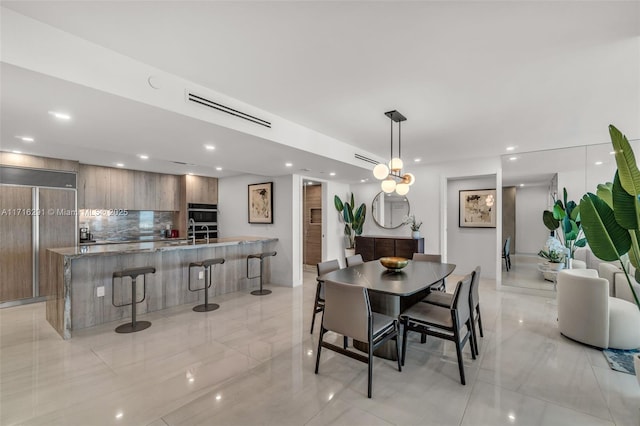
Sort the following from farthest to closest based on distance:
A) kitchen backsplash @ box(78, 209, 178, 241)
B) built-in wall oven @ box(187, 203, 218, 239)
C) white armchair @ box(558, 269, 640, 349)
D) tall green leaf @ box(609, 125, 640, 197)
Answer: built-in wall oven @ box(187, 203, 218, 239), kitchen backsplash @ box(78, 209, 178, 241), white armchair @ box(558, 269, 640, 349), tall green leaf @ box(609, 125, 640, 197)

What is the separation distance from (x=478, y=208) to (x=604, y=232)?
14.6ft

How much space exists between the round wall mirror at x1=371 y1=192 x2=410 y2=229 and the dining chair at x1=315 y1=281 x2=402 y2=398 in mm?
4366

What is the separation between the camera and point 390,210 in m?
7.07

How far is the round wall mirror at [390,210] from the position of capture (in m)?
6.79

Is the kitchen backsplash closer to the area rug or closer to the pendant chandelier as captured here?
the pendant chandelier

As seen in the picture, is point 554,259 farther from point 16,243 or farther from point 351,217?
point 16,243

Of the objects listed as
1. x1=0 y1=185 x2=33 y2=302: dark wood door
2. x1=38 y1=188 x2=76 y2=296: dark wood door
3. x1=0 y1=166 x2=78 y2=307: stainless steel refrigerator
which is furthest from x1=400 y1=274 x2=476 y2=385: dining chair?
x1=0 y1=185 x2=33 y2=302: dark wood door

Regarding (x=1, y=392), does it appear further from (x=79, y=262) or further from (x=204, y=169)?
(x=204, y=169)

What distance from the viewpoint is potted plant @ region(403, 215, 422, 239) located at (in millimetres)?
6254

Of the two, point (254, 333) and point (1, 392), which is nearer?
point (1, 392)

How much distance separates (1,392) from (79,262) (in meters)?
1.65

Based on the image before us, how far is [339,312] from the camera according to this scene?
253cm

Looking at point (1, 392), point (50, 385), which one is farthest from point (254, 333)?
point (1, 392)

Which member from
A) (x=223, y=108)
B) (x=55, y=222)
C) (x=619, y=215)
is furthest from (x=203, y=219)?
(x=619, y=215)
